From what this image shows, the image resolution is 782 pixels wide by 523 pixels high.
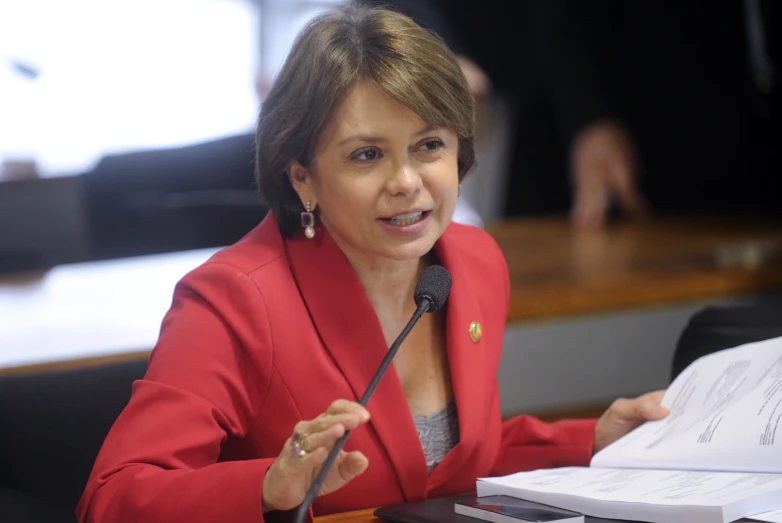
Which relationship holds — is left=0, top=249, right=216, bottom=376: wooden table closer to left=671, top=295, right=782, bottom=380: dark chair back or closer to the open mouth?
the open mouth

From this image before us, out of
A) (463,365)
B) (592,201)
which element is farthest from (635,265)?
(463,365)

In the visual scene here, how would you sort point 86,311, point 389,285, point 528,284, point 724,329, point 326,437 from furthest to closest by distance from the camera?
point 528,284, point 86,311, point 724,329, point 389,285, point 326,437

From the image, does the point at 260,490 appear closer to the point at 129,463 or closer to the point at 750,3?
the point at 129,463

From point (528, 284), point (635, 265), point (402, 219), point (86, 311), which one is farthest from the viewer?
point (635, 265)

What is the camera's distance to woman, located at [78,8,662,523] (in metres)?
1.11

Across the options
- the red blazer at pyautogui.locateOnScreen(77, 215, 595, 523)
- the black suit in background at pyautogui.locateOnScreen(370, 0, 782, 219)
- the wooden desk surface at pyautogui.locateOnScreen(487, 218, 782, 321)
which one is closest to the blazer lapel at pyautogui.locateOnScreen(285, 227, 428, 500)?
the red blazer at pyautogui.locateOnScreen(77, 215, 595, 523)

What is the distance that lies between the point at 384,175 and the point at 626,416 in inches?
16.6

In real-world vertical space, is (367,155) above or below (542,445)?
above

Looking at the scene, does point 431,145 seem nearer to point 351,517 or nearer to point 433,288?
point 433,288

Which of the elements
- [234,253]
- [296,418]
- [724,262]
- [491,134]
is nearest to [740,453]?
[296,418]

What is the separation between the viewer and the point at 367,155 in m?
1.18

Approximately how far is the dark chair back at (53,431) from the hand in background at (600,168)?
2041 millimetres

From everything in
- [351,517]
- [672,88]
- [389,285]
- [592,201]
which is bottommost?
[351,517]

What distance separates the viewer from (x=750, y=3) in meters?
3.19
